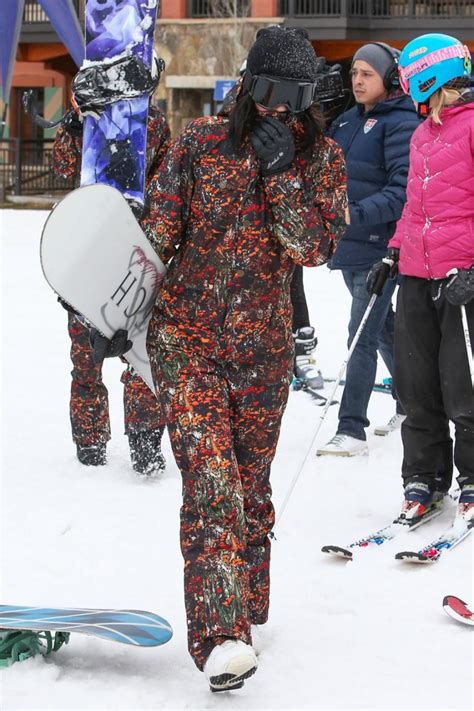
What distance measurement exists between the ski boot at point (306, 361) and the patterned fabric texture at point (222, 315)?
13.6ft

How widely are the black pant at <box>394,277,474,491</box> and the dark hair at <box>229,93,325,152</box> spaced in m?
1.48

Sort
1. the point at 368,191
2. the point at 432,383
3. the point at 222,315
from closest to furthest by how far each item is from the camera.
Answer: the point at 222,315 → the point at 432,383 → the point at 368,191

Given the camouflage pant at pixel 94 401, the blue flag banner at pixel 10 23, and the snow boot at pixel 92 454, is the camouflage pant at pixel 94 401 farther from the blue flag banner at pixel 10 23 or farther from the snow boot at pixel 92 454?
the blue flag banner at pixel 10 23

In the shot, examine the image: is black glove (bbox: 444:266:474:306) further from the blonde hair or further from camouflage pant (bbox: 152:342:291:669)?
camouflage pant (bbox: 152:342:291:669)

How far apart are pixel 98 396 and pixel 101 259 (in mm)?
2250

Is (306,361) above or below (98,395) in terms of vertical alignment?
below

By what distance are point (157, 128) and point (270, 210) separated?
1.91 m

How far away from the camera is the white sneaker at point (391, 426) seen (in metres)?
6.32

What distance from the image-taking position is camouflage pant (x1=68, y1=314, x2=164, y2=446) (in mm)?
5418

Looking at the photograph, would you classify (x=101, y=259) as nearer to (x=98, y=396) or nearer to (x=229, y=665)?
(x=229, y=665)

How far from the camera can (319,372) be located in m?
7.62

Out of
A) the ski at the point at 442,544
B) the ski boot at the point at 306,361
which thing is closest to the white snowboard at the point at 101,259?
the ski at the point at 442,544

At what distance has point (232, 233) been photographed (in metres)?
3.21

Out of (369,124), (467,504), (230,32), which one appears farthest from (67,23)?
(230,32)
